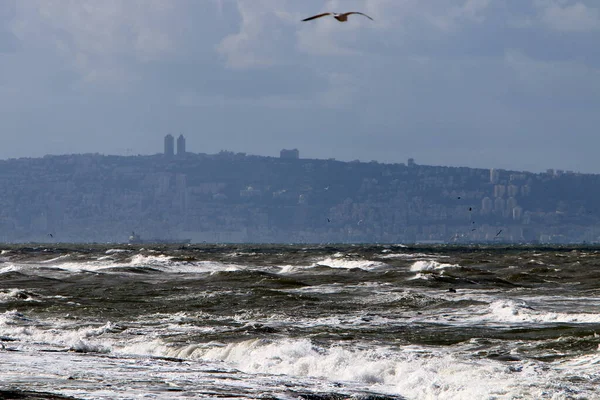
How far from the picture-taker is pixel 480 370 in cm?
2000

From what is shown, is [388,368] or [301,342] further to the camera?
[301,342]

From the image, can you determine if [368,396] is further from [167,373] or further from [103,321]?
[103,321]

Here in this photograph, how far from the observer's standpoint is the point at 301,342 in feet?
79.2

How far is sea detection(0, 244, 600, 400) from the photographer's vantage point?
1836 cm

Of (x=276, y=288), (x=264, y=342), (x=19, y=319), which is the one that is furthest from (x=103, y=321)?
(x=276, y=288)

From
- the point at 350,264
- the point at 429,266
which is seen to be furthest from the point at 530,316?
the point at 350,264

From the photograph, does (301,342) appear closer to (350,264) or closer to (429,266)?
(429,266)

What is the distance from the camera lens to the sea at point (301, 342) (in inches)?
723

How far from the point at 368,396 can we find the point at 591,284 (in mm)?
34214

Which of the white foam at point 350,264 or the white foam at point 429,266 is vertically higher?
the white foam at point 429,266

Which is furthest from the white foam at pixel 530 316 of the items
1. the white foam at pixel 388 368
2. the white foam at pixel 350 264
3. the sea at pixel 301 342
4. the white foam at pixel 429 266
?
Result: the white foam at pixel 350 264

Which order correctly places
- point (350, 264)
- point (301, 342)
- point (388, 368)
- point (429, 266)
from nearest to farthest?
1. point (388, 368)
2. point (301, 342)
3. point (429, 266)
4. point (350, 264)

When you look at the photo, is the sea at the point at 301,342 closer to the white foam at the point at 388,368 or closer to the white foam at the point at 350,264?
the white foam at the point at 388,368

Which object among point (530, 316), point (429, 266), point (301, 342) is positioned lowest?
point (429, 266)
